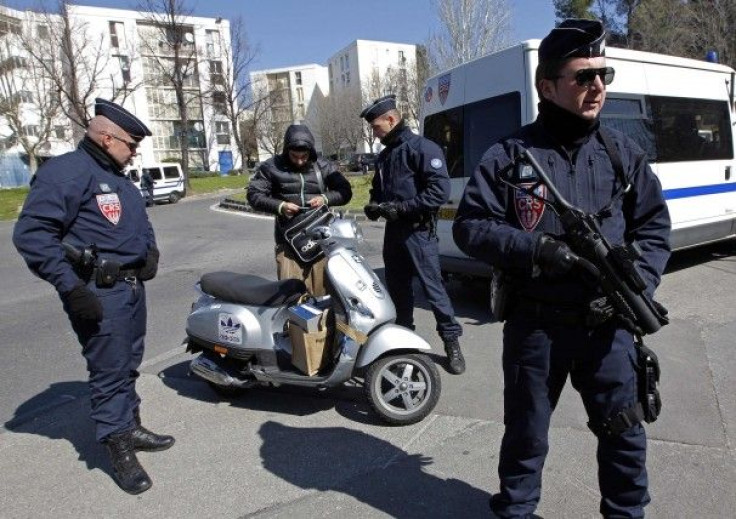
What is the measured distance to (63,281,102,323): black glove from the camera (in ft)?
9.02

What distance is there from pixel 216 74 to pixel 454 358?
5014 centimetres

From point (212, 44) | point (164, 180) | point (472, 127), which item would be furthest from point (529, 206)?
point (212, 44)

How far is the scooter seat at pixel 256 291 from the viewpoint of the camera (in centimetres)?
378

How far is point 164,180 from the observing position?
27.2 meters

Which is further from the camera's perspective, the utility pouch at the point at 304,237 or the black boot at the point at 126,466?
the utility pouch at the point at 304,237

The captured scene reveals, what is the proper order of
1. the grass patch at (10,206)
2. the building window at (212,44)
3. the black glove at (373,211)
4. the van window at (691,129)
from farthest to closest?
1. the building window at (212,44)
2. the grass patch at (10,206)
3. the van window at (691,129)
4. the black glove at (373,211)

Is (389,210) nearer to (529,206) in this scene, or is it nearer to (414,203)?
(414,203)

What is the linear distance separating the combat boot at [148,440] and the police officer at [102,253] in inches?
4.7

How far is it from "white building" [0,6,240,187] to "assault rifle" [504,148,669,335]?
1882 inches

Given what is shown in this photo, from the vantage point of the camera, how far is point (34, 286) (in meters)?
8.90

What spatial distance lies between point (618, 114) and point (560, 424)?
12.5 ft

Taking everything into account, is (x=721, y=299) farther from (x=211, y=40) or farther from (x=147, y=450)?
(x=211, y=40)

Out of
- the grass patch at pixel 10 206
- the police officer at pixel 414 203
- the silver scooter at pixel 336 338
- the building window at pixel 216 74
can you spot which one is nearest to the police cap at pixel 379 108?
the police officer at pixel 414 203

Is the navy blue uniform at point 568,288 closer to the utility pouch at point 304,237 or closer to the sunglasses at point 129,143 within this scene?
the sunglasses at point 129,143
